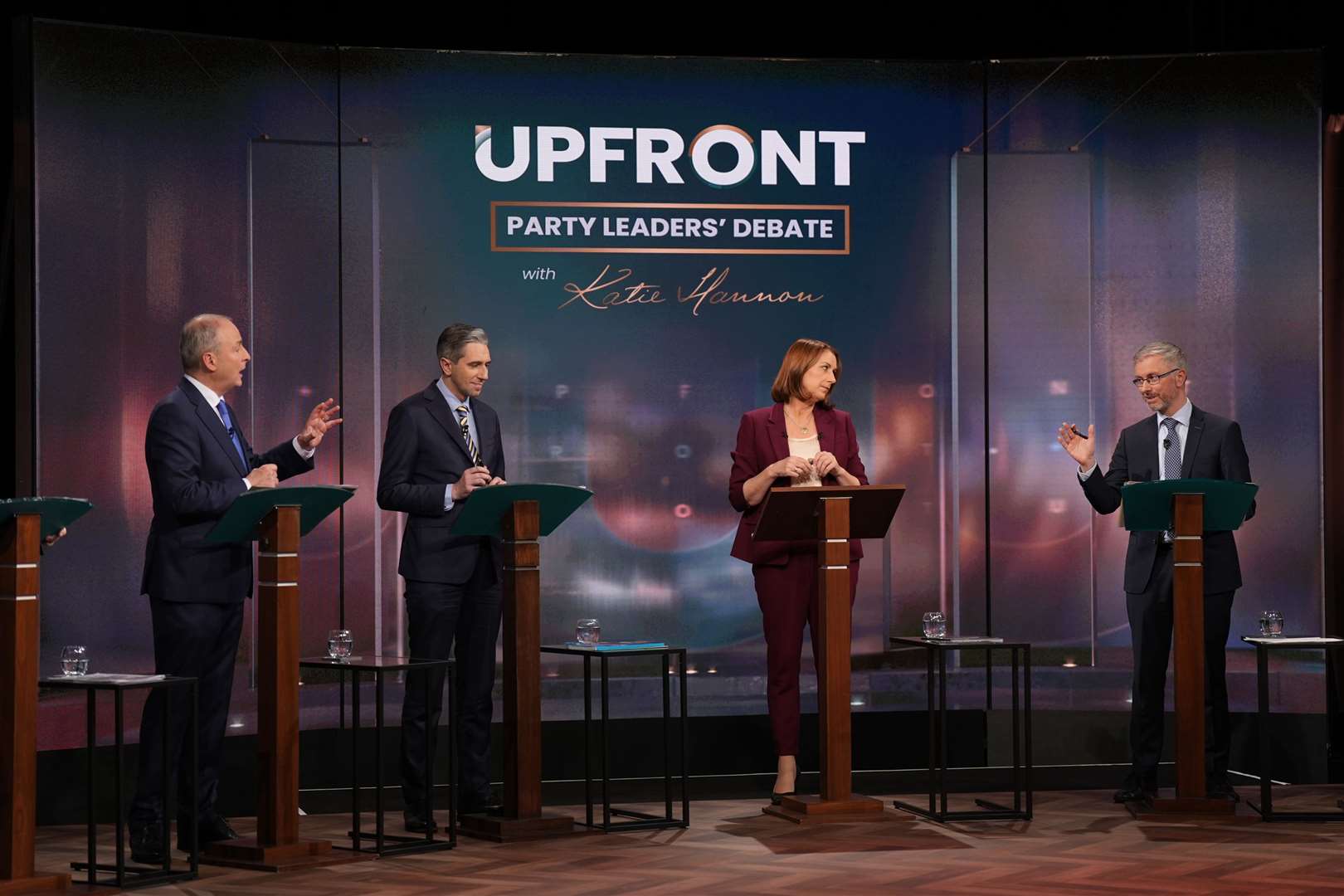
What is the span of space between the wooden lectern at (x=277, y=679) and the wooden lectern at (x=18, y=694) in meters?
0.54

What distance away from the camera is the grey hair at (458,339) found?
217 inches

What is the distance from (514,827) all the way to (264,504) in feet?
4.40

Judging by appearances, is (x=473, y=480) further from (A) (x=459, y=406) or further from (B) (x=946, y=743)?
(B) (x=946, y=743)

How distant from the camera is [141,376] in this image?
→ 642 cm

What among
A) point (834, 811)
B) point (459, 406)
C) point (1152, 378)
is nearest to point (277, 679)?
point (459, 406)

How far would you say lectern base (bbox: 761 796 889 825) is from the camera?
5484 millimetres

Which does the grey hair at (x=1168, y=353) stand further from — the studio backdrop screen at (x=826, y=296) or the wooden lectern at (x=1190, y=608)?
the studio backdrop screen at (x=826, y=296)

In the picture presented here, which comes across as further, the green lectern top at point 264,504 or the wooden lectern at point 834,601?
the wooden lectern at point 834,601

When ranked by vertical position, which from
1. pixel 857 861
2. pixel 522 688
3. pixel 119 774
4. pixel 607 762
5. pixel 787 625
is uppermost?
pixel 787 625

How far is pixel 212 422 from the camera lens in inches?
198

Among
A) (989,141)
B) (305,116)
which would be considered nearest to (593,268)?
(305,116)

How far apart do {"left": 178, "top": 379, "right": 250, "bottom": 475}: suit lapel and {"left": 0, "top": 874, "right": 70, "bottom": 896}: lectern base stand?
1.31 metres

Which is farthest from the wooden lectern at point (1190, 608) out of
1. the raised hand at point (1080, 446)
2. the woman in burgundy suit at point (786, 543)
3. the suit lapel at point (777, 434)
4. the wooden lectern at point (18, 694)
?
the wooden lectern at point (18, 694)

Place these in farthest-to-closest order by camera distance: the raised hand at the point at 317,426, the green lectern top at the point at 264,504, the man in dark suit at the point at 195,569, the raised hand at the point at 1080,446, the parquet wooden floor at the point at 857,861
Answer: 1. the raised hand at the point at 1080,446
2. the raised hand at the point at 317,426
3. the man in dark suit at the point at 195,569
4. the green lectern top at the point at 264,504
5. the parquet wooden floor at the point at 857,861
